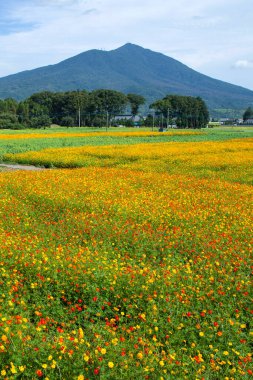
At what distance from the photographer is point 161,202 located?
14609mm

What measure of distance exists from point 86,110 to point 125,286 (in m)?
122

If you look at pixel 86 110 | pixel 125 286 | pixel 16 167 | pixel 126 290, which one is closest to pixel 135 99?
pixel 86 110

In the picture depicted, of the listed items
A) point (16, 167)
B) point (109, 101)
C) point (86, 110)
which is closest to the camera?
point (16, 167)

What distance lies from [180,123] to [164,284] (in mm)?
131852

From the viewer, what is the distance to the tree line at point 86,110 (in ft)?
364

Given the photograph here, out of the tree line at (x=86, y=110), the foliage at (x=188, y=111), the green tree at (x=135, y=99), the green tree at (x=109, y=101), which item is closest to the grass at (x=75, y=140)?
the tree line at (x=86, y=110)

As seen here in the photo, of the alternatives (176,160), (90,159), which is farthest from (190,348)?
(90,159)

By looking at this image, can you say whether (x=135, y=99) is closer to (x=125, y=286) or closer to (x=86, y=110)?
(x=86, y=110)

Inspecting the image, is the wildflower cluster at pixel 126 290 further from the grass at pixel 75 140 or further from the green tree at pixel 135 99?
the green tree at pixel 135 99

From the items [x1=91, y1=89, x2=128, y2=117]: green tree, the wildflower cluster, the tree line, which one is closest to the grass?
the wildflower cluster

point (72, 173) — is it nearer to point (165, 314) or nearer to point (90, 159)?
point (90, 159)

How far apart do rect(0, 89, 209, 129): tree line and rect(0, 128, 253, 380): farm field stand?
91.7 meters

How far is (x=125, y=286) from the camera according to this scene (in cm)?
792

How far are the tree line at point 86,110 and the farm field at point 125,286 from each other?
91.7 metres
